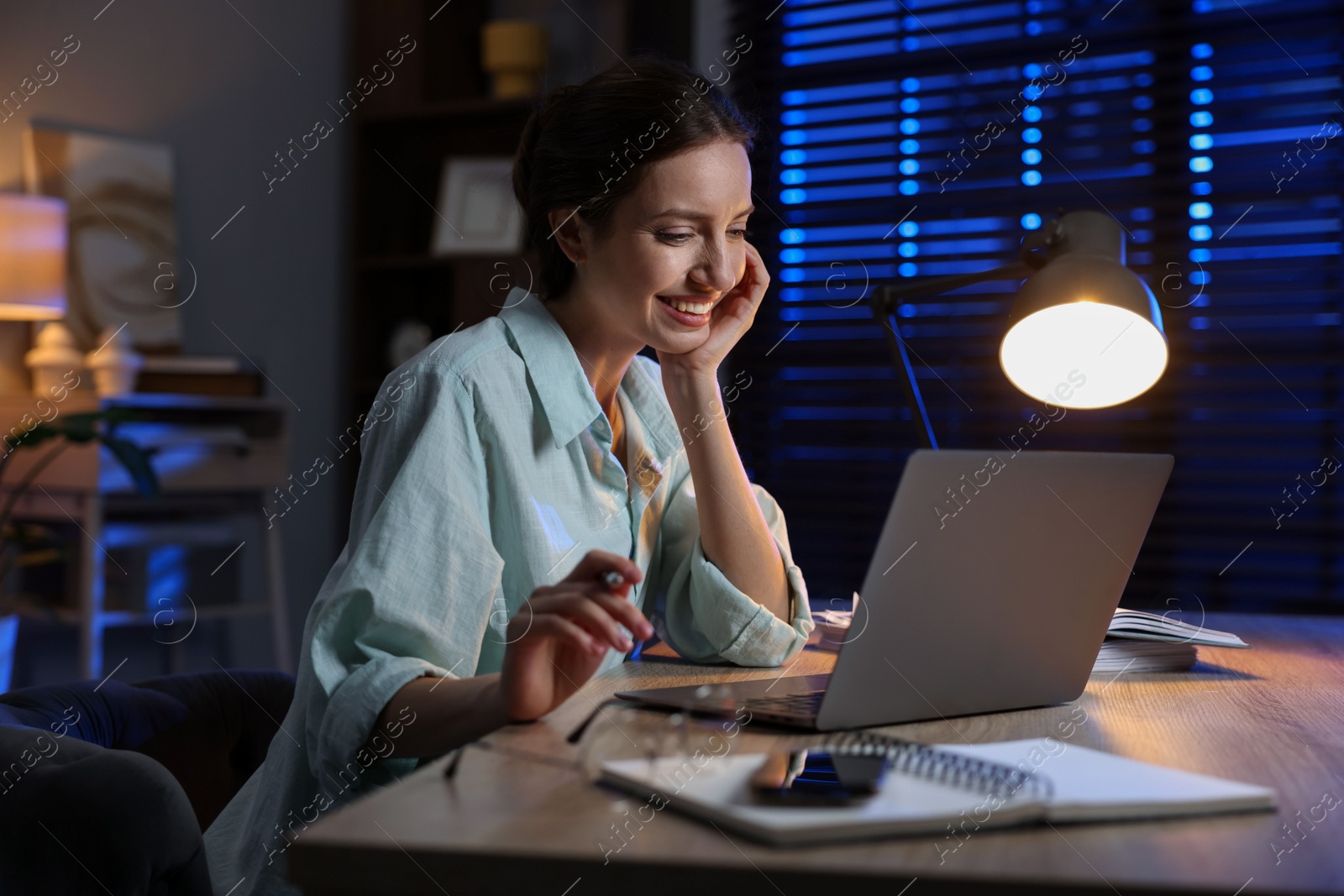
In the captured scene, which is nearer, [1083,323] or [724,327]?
[1083,323]

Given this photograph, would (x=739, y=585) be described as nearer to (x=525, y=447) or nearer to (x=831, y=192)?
(x=525, y=447)

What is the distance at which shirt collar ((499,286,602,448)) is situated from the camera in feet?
3.84

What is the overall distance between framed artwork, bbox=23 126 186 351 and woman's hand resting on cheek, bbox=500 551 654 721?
2654 millimetres

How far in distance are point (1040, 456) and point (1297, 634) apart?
34.3 inches

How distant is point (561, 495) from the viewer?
1.18 metres

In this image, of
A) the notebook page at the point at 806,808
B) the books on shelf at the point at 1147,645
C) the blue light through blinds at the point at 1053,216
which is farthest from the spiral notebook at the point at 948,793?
the blue light through blinds at the point at 1053,216

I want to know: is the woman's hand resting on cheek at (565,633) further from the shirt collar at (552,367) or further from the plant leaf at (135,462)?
the plant leaf at (135,462)

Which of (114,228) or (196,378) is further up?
(114,228)

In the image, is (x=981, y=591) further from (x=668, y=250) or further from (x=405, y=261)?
(x=405, y=261)

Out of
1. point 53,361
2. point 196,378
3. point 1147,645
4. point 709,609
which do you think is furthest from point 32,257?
point 1147,645

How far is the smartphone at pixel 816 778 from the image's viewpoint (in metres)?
0.58

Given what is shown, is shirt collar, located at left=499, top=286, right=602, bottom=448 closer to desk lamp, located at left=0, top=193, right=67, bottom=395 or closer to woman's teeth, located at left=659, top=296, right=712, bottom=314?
woman's teeth, located at left=659, top=296, right=712, bottom=314

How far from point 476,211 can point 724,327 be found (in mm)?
2290

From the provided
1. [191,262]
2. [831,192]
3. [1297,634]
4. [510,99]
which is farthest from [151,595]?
[1297,634]
